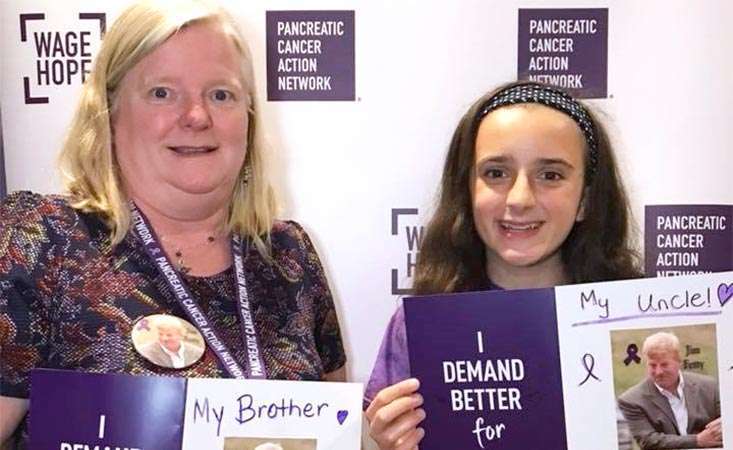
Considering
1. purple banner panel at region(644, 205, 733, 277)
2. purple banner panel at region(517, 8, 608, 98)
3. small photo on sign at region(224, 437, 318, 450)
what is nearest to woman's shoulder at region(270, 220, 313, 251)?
small photo on sign at region(224, 437, 318, 450)

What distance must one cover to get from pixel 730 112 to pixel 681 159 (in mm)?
131

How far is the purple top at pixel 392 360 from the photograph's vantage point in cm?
141

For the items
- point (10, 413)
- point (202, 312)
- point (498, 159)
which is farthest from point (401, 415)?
point (10, 413)

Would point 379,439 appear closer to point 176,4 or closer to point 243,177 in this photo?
point 243,177

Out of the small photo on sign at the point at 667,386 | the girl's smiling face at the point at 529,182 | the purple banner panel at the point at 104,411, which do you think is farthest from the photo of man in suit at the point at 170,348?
the small photo on sign at the point at 667,386

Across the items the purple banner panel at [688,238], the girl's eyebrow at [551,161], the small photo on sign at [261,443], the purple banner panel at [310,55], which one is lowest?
the small photo on sign at [261,443]

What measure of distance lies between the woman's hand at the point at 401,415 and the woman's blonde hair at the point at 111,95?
487mm

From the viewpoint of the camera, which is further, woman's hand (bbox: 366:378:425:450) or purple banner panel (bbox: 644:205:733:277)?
purple banner panel (bbox: 644:205:733:277)

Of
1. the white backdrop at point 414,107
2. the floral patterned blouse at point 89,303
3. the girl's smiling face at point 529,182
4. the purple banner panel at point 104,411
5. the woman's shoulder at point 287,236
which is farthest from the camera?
the white backdrop at point 414,107

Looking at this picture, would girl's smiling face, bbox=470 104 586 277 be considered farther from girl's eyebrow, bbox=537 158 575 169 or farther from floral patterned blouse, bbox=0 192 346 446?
floral patterned blouse, bbox=0 192 346 446

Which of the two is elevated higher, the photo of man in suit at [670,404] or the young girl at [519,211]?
the young girl at [519,211]

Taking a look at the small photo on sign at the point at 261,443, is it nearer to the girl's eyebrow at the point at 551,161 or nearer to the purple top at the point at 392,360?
the purple top at the point at 392,360

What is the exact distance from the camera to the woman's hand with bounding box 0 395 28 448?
1.22 meters

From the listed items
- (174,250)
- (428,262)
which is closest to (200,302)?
(174,250)
